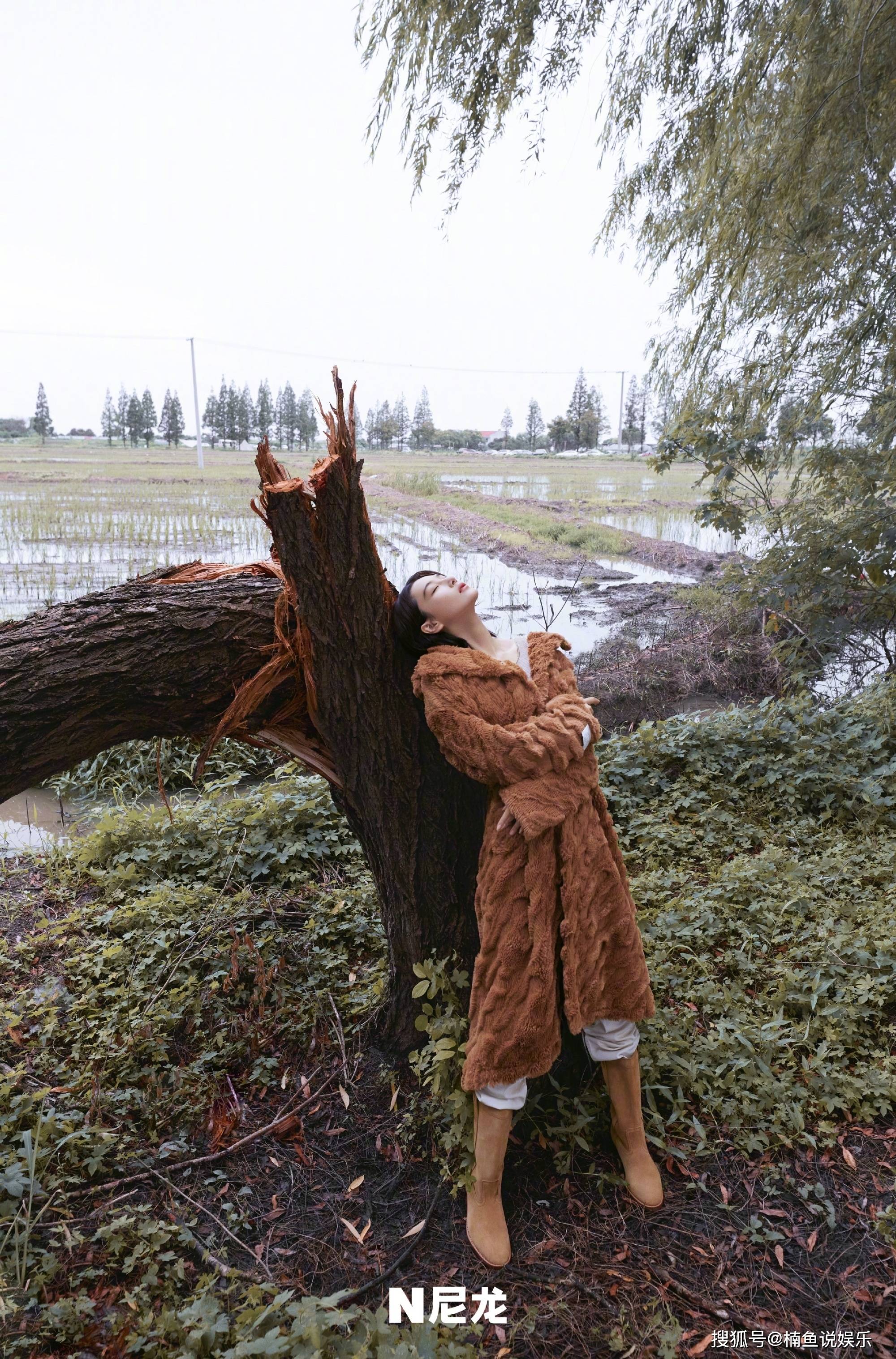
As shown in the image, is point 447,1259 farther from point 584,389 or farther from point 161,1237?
point 584,389

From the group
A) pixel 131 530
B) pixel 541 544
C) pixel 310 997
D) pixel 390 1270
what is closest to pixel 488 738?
pixel 390 1270

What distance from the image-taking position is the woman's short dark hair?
168cm

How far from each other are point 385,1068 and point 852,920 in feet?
5.04

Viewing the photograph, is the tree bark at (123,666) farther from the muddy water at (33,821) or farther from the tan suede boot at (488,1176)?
the muddy water at (33,821)

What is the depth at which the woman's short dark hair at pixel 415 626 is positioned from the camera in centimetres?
168

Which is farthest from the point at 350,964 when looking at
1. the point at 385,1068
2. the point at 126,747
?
the point at 126,747

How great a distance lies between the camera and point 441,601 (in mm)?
1647

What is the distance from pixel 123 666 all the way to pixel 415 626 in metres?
0.63

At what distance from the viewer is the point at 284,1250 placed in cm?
160

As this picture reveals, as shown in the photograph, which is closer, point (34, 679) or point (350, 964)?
point (34, 679)

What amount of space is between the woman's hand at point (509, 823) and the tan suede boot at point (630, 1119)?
59cm

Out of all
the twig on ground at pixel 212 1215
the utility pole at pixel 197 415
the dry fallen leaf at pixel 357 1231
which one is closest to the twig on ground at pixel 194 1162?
the twig on ground at pixel 212 1215

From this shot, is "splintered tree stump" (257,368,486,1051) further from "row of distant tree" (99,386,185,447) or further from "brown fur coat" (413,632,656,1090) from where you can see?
"row of distant tree" (99,386,185,447)

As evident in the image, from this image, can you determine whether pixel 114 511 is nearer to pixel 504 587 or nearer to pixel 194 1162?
pixel 504 587
